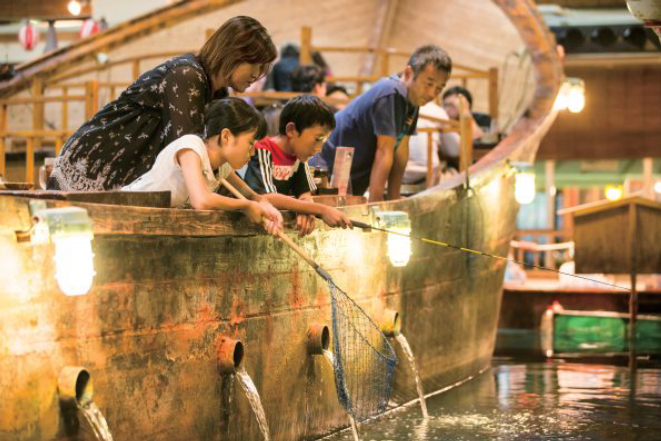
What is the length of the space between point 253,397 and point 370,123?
10.0 feet

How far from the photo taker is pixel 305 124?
6.07m

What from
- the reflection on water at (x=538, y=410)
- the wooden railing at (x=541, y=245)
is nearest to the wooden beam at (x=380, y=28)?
the wooden railing at (x=541, y=245)

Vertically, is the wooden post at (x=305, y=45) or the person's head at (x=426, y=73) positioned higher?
the wooden post at (x=305, y=45)

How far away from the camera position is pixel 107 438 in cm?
400

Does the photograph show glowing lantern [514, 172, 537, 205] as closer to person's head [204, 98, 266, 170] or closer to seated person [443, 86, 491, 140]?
seated person [443, 86, 491, 140]

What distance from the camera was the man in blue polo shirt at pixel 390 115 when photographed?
750cm

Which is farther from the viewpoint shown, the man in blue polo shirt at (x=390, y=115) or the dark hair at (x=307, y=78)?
the dark hair at (x=307, y=78)

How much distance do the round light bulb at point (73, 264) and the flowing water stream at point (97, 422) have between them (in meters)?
0.42

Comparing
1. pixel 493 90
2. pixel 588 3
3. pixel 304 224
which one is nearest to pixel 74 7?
pixel 493 90

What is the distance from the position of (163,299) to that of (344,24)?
14796 millimetres

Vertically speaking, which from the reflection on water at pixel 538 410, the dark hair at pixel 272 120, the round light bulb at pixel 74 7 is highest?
the round light bulb at pixel 74 7

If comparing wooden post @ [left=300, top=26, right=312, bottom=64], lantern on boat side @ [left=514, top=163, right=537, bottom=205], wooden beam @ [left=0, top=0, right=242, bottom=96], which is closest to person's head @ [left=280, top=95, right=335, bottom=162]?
lantern on boat side @ [left=514, top=163, right=537, bottom=205]

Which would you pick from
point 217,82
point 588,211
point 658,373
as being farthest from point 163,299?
point 588,211

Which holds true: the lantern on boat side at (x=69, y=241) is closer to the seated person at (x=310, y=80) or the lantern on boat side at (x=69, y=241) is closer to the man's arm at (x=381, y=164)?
the man's arm at (x=381, y=164)
